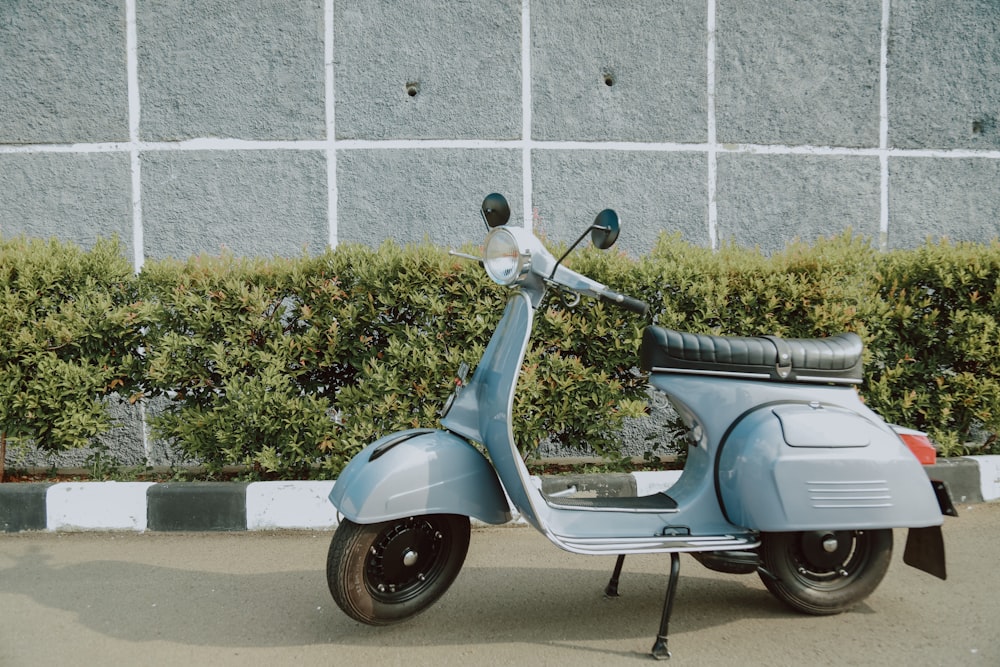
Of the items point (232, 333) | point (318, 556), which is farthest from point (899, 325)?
point (232, 333)

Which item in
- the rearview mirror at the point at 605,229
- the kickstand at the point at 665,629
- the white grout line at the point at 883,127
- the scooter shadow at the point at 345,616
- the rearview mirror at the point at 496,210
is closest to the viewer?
the rearview mirror at the point at 605,229

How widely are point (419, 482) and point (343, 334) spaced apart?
2.03 metres

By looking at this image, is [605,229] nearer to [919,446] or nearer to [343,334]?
[919,446]

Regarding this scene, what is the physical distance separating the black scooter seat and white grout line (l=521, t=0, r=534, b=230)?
363cm

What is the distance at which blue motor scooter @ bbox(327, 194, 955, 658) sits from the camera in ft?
9.46

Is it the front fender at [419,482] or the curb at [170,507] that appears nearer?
the front fender at [419,482]

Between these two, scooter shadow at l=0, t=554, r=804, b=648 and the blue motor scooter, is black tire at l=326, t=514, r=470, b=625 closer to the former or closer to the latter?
the blue motor scooter

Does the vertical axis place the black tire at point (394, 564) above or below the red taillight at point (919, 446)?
below

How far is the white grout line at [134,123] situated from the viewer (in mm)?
6395

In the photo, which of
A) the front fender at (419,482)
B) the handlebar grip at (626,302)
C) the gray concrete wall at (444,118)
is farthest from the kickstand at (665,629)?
the gray concrete wall at (444,118)

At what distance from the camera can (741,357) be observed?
307cm

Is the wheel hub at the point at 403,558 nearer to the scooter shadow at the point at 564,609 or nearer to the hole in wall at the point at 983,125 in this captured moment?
the scooter shadow at the point at 564,609

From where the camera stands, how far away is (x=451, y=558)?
10.1 ft

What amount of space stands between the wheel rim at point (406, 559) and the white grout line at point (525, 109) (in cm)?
392
